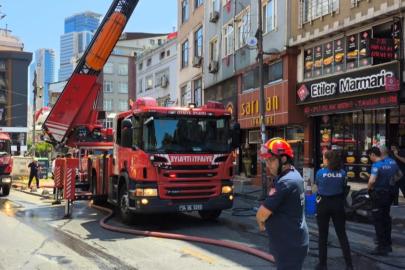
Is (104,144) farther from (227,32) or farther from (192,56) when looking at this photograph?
(192,56)

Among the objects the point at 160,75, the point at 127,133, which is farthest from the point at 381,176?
the point at 160,75

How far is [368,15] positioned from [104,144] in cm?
943

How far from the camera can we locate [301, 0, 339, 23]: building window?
15.6 metres

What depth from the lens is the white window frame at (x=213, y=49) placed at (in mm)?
26188

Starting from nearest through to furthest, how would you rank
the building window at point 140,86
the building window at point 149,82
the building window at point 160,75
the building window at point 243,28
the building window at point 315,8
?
the building window at point 315,8 → the building window at point 243,28 → the building window at point 160,75 → the building window at point 149,82 → the building window at point 140,86

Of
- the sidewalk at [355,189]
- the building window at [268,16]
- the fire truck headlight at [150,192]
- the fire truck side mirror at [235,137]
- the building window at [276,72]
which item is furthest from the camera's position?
the building window at [268,16]

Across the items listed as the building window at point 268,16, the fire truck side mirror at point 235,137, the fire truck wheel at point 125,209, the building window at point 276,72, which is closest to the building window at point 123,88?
the building window at point 268,16

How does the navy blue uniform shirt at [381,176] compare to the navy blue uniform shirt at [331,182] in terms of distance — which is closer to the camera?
the navy blue uniform shirt at [331,182]

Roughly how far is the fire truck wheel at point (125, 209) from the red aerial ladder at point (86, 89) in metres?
4.84

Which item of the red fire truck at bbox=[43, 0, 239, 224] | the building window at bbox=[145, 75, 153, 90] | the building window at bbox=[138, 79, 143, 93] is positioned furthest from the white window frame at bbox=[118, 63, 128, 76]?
the red fire truck at bbox=[43, 0, 239, 224]

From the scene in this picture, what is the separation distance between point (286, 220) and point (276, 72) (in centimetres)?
1593

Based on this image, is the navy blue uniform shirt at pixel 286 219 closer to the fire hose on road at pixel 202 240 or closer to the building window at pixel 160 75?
the fire hose on road at pixel 202 240

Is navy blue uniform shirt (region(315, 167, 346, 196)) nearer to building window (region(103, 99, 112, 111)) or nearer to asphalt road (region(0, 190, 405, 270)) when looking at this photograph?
asphalt road (region(0, 190, 405, 270))

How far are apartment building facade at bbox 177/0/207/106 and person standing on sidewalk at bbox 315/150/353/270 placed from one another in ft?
73.9
